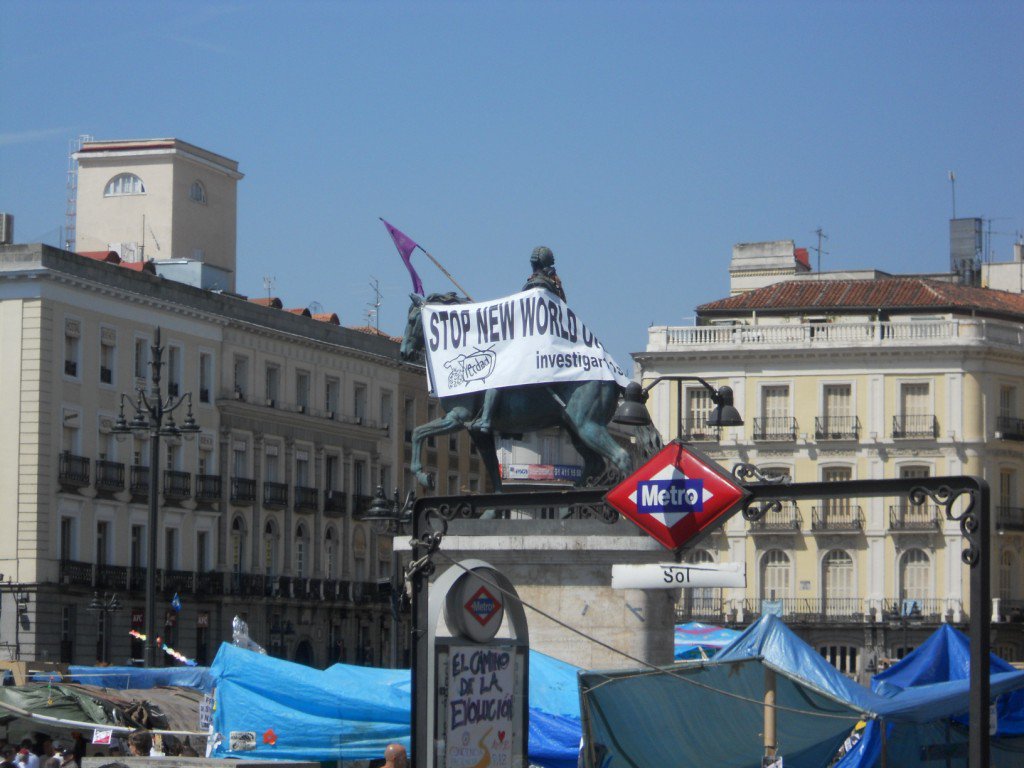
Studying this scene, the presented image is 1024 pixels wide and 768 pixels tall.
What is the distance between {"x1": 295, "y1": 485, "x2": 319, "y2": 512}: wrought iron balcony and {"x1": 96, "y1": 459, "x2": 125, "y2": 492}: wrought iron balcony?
10.5m

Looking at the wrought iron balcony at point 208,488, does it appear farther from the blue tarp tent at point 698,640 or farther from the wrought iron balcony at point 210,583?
the blue tarp tent at point 698,640

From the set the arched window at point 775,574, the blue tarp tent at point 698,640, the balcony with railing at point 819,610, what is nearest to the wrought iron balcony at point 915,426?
the arched window at point 775,574

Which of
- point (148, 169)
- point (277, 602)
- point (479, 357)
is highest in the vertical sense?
point (148, 169)

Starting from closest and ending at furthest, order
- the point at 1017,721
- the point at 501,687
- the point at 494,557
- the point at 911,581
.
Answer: the point at 501,687
the point at 1017,721
the point at 494,557
the point at 911,581

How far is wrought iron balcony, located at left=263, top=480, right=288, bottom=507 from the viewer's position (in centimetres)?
7006

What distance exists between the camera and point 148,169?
250 ft

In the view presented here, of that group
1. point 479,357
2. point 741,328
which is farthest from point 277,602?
point 479,357

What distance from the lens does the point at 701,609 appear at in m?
75.7

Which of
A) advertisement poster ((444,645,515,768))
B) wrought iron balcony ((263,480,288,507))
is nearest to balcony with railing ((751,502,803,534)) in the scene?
wrought iron balcony ((263,480,288,507))

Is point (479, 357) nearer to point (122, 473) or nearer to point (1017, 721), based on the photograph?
point (1017, 721)

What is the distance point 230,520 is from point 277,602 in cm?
304

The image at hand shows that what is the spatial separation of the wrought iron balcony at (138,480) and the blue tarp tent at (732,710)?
42.6 metres

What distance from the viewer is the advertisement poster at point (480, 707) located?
13.4 metres

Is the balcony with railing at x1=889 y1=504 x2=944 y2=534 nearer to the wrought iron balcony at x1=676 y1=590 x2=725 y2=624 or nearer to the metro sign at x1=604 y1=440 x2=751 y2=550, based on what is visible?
the wrought iron balcony at x1=676 y1=590 x2=725 y2=624
